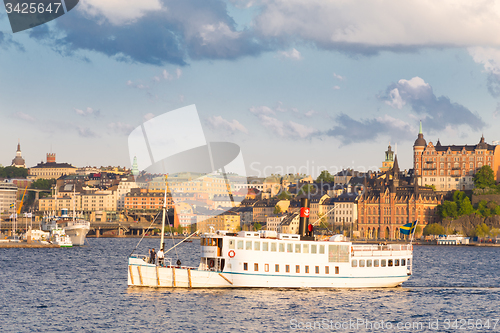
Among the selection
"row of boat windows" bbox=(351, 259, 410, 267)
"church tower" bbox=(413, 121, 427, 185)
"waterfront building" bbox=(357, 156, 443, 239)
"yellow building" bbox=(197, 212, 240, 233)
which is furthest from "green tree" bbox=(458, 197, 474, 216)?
"row of boat windows" bbox=(351, 259, 410, 267)

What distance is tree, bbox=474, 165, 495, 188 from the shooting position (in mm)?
180100

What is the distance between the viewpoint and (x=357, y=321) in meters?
39.9

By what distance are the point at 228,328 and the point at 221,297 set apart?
25.1 feet

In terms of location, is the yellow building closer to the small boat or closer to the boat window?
the small boat

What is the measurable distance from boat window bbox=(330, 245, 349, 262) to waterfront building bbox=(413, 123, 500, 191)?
14847 centimetres

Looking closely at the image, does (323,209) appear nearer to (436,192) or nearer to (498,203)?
(436,192)

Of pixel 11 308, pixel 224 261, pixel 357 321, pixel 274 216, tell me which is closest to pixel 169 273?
pixel 224 261

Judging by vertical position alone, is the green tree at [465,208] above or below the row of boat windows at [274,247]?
above

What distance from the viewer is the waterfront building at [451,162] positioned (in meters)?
190

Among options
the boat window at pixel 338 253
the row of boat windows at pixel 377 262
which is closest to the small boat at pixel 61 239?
the boat window at pixel 338 253

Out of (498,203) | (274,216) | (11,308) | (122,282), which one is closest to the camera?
(11,308)

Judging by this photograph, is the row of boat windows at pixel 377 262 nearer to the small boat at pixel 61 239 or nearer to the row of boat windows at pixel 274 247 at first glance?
the row of boat windows at pixel 274 247

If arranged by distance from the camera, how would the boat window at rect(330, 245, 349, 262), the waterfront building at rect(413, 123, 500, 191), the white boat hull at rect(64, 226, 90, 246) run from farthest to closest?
the waterfront building at rect(413, 123, 500, 191) < the white boat hull at rect(64, 226, 90, 246) < the boat window at rect(330, 245, 349, 262)

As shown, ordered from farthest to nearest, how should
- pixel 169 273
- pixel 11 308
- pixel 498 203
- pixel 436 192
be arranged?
pixel 436 192 < pixel 498 203 < pixel 169 273 < pixel 11 308
